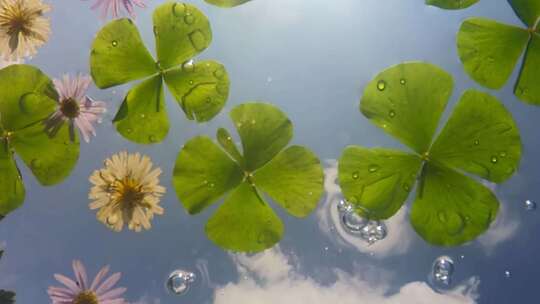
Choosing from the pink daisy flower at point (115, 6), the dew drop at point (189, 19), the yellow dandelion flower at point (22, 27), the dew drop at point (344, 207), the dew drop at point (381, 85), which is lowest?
the dew drop at point (344, 207)

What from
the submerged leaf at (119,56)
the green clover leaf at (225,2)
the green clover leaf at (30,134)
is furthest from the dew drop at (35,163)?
the green clover leaf at (225,2)

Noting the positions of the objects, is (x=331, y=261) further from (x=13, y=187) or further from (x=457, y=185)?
(x=13, y=187)

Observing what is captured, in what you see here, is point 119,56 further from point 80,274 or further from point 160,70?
point 80,274

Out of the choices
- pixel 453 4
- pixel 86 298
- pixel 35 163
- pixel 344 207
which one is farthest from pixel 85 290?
pixel 453 4

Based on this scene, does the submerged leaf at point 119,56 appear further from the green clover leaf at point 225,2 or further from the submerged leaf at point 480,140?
the submerged leaf at point 480,140

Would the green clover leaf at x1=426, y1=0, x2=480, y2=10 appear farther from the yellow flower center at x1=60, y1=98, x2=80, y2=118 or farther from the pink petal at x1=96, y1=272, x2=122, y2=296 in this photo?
the pink petal at x1=96, y1=272, x2=122, y2=296

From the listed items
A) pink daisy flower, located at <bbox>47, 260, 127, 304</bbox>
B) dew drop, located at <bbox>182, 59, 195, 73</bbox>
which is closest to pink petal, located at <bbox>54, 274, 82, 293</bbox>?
pink daisy flower, located at <bbox>47, 260, 127, 304</bbox>
